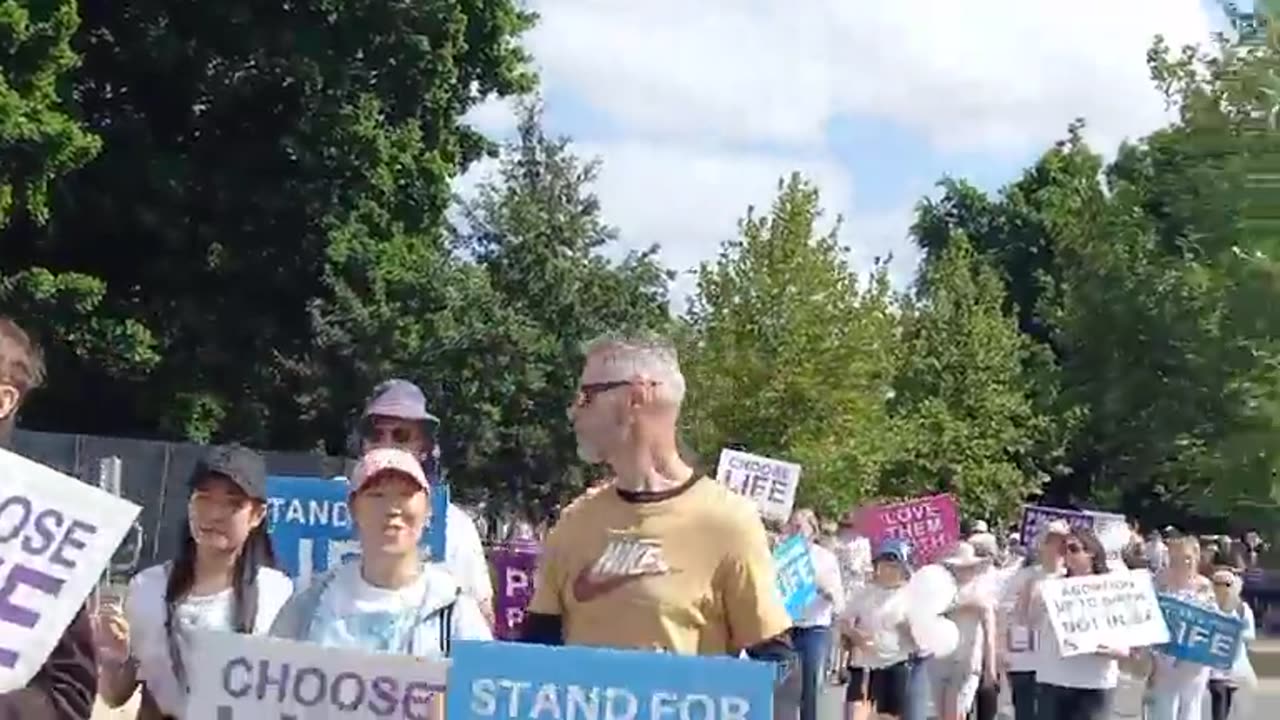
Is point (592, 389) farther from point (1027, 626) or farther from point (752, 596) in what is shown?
point (1027, 626)

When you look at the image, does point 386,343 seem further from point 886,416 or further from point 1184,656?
point 1184,656

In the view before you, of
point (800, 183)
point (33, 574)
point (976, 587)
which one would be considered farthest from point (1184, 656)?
point (800, 183)

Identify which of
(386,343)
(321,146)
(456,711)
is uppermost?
(321,146)

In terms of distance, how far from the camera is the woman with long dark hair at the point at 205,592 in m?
6.13

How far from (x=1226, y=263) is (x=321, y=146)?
44.8 feet

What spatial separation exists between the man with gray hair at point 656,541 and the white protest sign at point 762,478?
13543 millimetres

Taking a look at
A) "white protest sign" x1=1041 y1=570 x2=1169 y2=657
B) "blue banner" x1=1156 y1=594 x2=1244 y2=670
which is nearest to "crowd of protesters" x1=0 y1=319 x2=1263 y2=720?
"white protest sign" x1=1041 y1=570 x2=1169 y2=657

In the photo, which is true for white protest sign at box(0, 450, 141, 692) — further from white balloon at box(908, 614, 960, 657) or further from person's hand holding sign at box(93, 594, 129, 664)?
white balloon at box(908, 614, 960, 657)

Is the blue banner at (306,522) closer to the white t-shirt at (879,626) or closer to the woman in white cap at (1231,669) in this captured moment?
the white t-shirt at (879,626)

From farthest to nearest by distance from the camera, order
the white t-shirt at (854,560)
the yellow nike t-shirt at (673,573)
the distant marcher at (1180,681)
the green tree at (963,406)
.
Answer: the green tree at (963,406), the white t-shirt at (854,560), the distant marcher at (1180,681), the yellow nike t-shirt at (673,573)

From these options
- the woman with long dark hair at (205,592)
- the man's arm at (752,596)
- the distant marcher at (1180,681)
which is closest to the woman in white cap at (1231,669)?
the distant marcher at (1180,681)

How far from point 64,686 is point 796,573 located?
39.9 feet

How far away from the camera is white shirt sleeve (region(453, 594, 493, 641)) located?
18.5 ft

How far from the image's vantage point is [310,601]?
572 cm
